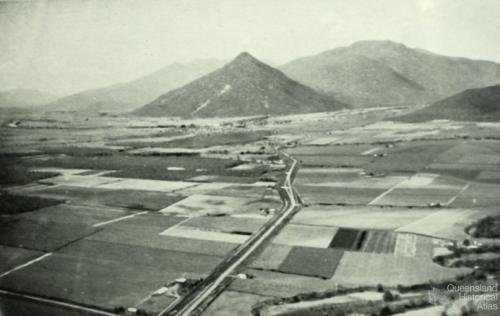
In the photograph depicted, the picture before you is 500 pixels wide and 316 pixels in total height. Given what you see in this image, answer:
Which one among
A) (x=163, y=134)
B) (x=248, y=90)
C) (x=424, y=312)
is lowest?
(x=424, y=312)

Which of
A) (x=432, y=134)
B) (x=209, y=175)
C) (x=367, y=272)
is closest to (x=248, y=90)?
(x=432, y=134)

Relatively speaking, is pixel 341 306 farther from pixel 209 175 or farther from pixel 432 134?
pixel 432 134

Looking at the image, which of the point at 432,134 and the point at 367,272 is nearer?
the point at 367,272

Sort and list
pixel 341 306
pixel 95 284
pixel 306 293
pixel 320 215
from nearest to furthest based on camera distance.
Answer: pixel 341 306
pixel 306 293
pixel 95 284
pixel 320 215

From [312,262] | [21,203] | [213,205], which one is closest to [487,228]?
[312,262]

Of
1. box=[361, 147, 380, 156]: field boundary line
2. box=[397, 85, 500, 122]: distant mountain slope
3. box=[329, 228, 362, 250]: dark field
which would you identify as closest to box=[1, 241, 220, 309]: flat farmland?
box=[329, 228, 362, 250]: dark field

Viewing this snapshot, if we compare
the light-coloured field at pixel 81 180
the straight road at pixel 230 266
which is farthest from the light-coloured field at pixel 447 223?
the light-coloured field at pixel 81 180
